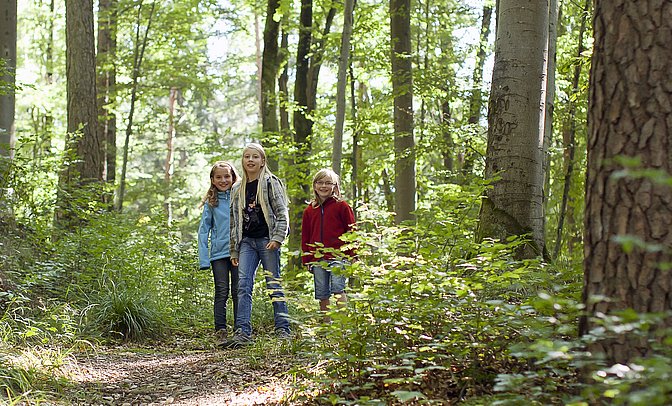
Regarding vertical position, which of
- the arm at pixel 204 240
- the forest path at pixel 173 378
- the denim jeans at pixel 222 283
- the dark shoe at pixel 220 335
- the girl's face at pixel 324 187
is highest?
the girl's face at pixel 324 187

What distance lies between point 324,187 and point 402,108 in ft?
17.6

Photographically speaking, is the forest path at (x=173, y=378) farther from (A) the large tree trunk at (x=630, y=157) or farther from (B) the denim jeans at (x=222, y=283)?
(A) the large tree trunk at (x=630, y=157)

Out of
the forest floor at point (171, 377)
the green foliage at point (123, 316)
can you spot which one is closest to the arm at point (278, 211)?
the forest floor at point (171, 377)

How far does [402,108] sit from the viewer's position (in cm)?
1232

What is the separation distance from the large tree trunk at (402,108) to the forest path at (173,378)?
592cm

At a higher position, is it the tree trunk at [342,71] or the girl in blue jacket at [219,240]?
the tree trunk at [342,71]

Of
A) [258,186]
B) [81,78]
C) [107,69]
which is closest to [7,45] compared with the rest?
[81,78]

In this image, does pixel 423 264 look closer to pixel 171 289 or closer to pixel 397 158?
pixel 171 289

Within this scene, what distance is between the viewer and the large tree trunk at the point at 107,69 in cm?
1781

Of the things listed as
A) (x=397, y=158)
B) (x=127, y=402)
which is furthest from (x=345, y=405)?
(x=397, y=158)

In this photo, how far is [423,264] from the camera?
4.61 meters

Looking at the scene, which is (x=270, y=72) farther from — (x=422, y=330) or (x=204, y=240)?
(x=422, y=330)

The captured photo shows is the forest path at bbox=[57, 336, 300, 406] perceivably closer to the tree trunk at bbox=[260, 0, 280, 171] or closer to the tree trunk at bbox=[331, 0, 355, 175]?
the tree trunk at bbox=[331, 0, 355, 175]

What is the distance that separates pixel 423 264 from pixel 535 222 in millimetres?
1976
